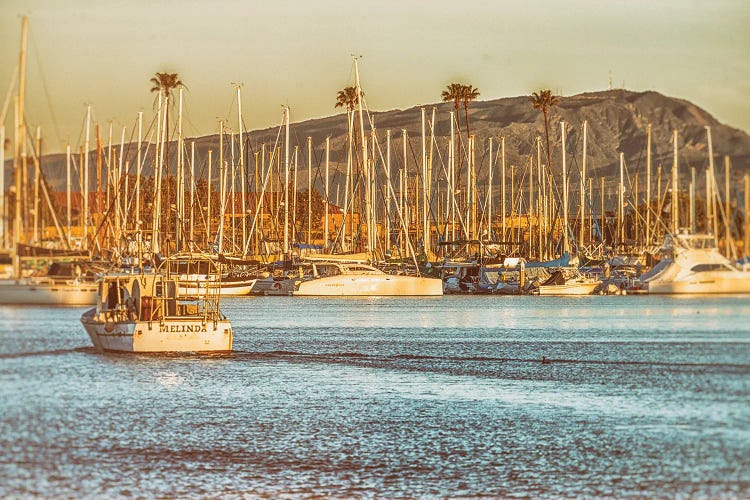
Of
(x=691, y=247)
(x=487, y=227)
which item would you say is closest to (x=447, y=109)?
(x=487, y=227)

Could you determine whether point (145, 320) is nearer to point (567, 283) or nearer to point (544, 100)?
point (567, 283)

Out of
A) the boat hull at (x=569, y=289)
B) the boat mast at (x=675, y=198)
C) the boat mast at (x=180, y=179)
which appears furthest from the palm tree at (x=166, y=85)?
the boat mast at (x=675, y=198)

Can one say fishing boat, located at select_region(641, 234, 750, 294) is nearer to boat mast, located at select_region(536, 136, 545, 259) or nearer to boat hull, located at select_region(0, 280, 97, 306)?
boat hull, located at select_region(0, 280, 97, 306)

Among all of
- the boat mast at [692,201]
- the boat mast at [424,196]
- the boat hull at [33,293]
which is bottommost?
the boat hull at [33,293]

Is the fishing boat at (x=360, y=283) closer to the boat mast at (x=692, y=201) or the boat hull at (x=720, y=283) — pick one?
the boat mast at (x=692, y=201)

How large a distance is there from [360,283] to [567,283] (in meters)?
15.9

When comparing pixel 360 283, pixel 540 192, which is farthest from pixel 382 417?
pixel 540 192

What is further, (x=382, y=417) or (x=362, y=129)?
(x=362, y=129)

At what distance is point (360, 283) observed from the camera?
285 ft

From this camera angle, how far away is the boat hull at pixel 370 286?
8644cm

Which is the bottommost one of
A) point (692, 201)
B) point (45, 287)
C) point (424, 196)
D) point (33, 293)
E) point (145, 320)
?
point (145, 320)

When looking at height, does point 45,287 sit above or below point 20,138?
below

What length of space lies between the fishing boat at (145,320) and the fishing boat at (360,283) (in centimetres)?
4285

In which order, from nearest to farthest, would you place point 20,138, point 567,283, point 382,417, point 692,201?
point 20,138, point 692,201, point 382,417, point 567,283
